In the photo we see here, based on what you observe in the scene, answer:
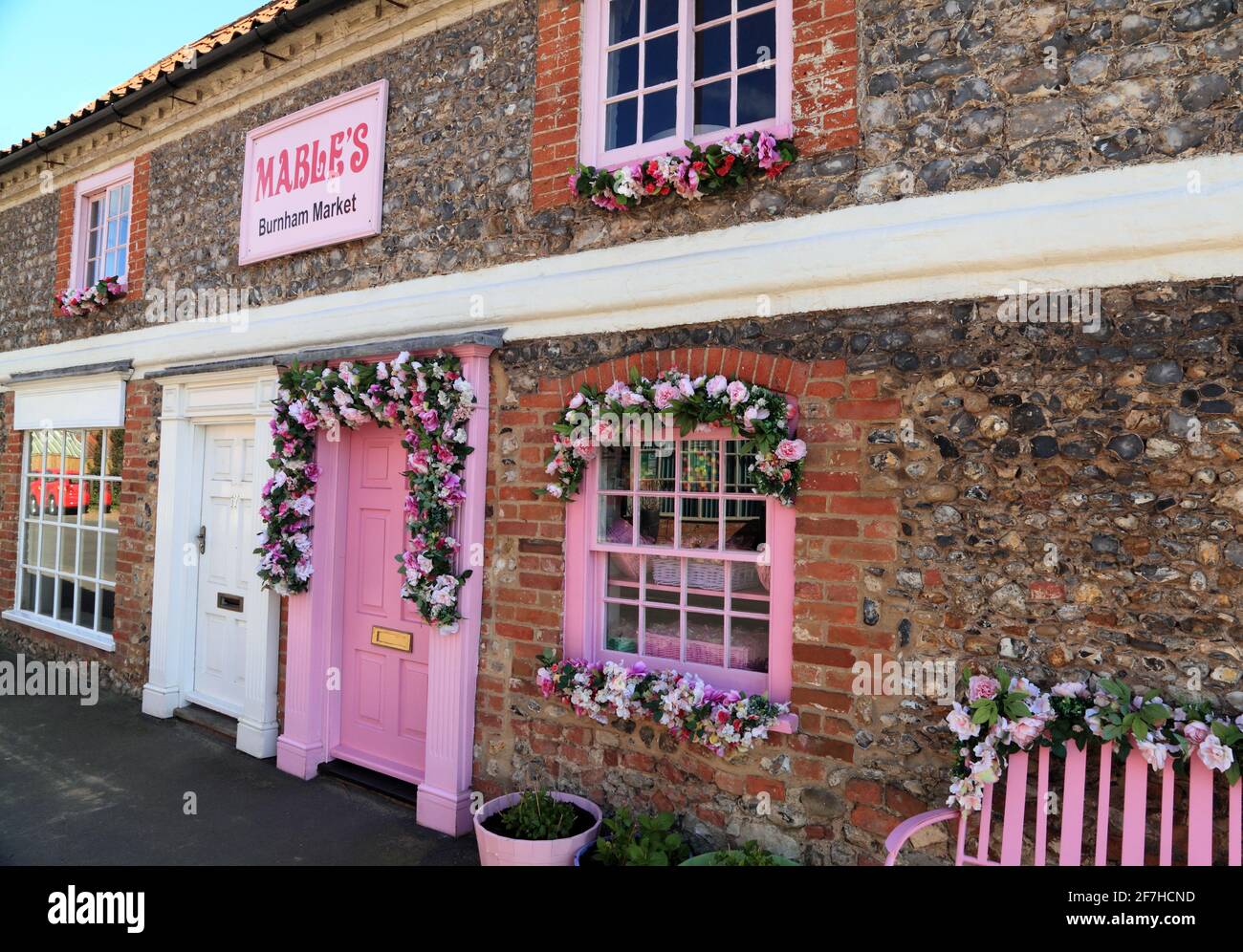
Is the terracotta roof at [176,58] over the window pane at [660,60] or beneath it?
over

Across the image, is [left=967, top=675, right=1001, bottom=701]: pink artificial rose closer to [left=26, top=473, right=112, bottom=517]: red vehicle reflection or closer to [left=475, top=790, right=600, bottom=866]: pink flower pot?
[left=475, top=790, right=600, bottom=866]: pink flower pot

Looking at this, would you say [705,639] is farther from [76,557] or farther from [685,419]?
[76,557]

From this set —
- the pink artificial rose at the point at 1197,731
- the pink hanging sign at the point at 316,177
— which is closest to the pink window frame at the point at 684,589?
the pink artificial rose at the point at 1197,731

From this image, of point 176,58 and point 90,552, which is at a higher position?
point 176,58

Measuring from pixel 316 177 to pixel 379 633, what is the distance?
3487 mm

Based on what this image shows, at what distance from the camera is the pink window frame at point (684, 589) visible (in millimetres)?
3904

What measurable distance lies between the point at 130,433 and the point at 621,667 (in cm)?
586

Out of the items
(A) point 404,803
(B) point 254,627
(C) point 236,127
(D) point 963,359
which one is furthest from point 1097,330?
(C) point 236,127

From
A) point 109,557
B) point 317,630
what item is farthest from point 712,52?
point 109,557

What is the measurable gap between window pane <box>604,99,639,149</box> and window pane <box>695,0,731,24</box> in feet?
1.83

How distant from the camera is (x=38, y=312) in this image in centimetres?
883

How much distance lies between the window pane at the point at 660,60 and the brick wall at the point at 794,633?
166cm

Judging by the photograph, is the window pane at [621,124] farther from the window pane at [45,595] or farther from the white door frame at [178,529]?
the window pane at [45,595]

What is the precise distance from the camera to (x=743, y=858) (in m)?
3.56
